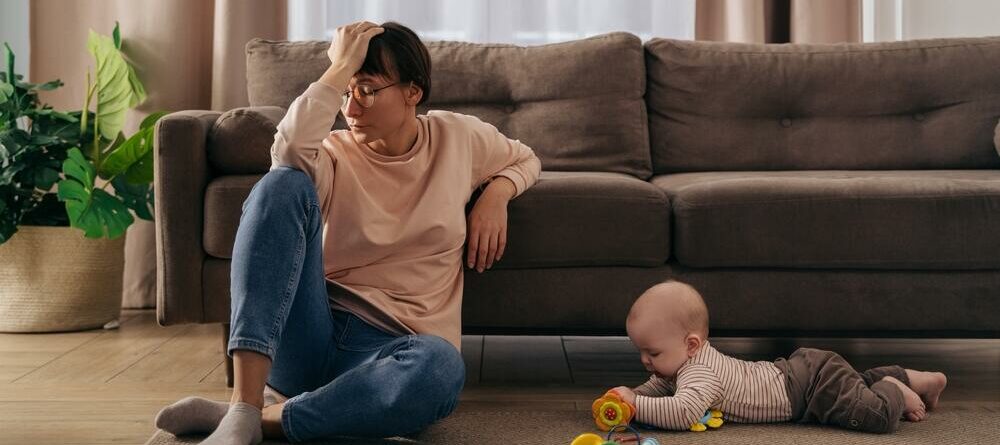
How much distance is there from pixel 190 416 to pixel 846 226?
4.13ft

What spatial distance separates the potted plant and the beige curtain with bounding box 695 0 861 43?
1.73 m

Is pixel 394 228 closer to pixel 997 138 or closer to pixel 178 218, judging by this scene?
pixel 178 218

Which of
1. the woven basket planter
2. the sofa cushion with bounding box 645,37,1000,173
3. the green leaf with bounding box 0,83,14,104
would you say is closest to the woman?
the sofa cushion with bounding box 645,37,1000,173

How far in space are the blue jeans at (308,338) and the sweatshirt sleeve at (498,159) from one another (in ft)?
1.33

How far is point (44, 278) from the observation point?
2.77 meters

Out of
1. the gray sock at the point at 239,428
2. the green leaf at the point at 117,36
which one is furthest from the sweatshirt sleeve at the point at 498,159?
the green leaf at the point at 117,36

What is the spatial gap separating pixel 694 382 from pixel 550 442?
269mm

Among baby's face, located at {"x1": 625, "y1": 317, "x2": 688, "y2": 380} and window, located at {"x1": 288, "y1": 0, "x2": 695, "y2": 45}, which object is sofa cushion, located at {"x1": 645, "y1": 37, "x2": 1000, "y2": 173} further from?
baby's face, located at {"x1": 625, "y1": 317, "x2": 688, "y2": 380}

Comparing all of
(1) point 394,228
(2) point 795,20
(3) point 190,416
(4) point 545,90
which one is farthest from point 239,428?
(2) point 795,20

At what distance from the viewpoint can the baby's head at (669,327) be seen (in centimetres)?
174

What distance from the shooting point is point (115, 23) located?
3.09 meters

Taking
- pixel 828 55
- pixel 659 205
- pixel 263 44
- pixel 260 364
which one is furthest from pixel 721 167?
pixel 260 364

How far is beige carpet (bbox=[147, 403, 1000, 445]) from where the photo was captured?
1641 millimetres

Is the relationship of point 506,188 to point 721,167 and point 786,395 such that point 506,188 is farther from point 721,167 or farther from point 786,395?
point 721,167
